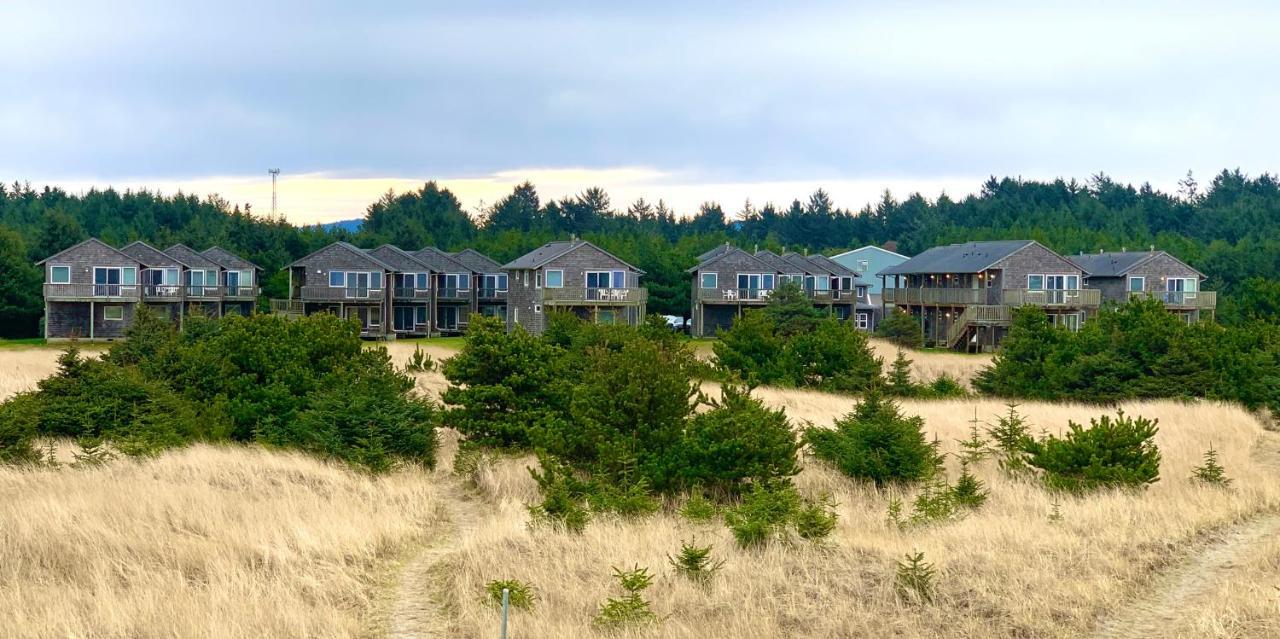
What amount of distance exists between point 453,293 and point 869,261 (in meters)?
34.8

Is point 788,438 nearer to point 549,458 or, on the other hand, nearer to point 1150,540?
point 549,458

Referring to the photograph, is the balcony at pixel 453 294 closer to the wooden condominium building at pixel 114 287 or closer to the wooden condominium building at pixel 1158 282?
the wooden condominium building at pixel 114 287

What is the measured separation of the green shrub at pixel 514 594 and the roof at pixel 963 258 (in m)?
55.6

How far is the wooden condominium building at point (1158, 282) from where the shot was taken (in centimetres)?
6738

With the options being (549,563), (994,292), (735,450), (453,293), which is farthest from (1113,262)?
(549,563)

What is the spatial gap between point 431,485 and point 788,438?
727cm

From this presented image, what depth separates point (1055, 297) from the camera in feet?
212

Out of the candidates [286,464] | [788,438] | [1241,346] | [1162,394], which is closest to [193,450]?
[286,464]

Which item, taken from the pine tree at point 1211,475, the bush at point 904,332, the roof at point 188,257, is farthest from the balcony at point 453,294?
the pine tree at point 1211,475

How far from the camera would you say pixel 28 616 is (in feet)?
41.6

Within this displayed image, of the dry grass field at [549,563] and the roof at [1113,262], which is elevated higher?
the roof at [1113,262]

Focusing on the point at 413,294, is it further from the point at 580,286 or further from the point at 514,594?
the point at 514,594

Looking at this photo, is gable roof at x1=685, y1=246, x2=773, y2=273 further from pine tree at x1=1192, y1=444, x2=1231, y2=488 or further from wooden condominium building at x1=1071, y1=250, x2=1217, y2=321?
pine tree at x1=1192, y1=444, x2=1231, y2=488

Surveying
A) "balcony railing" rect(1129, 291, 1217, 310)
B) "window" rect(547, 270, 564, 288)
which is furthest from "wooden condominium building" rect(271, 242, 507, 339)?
"balcony railing" rect(1129, 291, 1217, 310)
